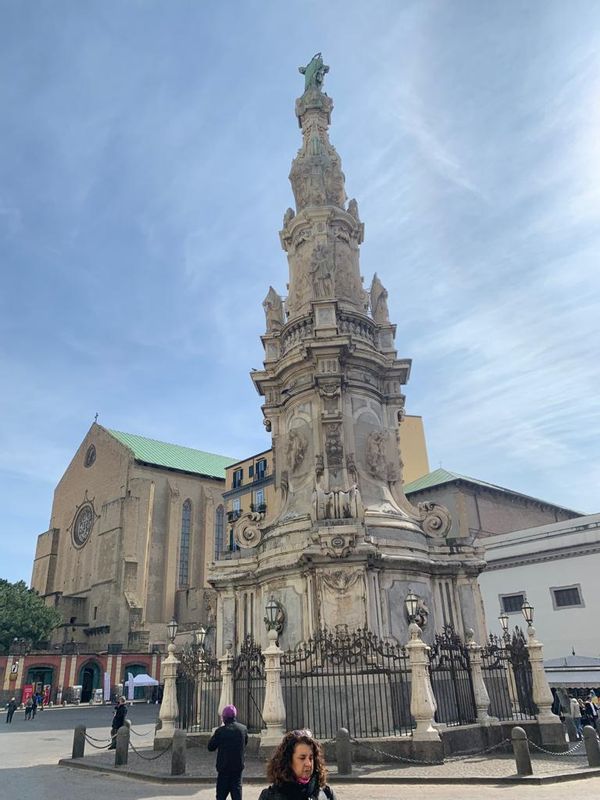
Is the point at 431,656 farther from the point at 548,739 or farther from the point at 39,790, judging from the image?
the point at 39,790

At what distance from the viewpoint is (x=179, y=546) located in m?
67.2

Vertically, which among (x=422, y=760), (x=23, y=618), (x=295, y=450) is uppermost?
(x=295, y=450)

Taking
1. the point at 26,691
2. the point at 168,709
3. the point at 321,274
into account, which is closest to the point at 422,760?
the point at 168,709

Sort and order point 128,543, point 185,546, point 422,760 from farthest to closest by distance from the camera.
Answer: point 185,546, point 128,543, point 422,760

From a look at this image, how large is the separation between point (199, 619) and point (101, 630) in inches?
383

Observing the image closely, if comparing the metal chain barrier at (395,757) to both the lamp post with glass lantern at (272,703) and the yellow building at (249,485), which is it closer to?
the lamp post with glass lantern at (272,703)

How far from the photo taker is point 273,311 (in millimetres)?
25062

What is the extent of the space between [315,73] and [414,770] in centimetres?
2854

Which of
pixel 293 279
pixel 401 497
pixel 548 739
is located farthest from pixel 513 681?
pixel 293 279

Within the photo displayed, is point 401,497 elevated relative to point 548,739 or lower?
elevated

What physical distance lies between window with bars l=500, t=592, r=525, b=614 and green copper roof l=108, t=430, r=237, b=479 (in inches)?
1713

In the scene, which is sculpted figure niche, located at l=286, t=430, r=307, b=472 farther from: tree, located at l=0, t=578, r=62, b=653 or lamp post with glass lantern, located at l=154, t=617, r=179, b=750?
tree, located at l=0, t=578, r=62, b=653

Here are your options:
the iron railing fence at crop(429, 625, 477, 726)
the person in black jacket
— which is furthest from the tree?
the person in black jacket

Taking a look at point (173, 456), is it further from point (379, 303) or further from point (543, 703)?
point (543, 703)
